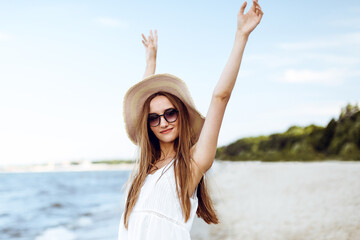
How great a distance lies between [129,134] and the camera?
2.58m

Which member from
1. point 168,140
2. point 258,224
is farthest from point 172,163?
point 258,224

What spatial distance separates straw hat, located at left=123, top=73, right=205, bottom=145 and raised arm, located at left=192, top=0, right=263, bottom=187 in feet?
1.01

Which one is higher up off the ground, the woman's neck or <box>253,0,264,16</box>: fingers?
<box>253,0,264,16</box>: fingers

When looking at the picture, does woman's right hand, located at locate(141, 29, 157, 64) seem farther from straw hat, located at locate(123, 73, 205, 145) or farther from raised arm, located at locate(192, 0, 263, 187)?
raised arm, located at locate(192, 0, 263, 187)

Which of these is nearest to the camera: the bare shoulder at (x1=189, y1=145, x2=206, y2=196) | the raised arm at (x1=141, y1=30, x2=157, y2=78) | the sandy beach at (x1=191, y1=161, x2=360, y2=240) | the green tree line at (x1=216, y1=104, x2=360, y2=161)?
the bare shoulder at (x1=189, y1=145, x2=206, y2=196)

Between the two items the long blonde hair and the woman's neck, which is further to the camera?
the woman's neck

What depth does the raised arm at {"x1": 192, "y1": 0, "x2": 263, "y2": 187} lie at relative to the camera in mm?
1910

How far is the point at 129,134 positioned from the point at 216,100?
84 centimetres

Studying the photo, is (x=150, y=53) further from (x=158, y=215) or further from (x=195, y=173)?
(x=158, y=215)

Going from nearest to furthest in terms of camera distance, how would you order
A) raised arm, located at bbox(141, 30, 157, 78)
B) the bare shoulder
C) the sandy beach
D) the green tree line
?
the bare shoulder
raised arm, located at bbox(141, 30, 157, 78)
the sandy beach
the green tree line

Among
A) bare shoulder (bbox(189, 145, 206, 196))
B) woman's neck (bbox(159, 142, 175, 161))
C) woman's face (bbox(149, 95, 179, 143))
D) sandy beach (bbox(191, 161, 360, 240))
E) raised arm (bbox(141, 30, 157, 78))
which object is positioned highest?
raised arm (bbox(141, 30, 157, 78))

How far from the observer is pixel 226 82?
6.25 ft

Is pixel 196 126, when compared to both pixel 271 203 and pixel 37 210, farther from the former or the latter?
pixel 37 210

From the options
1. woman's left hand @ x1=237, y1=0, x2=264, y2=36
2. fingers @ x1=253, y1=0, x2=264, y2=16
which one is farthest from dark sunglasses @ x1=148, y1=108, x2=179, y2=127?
fingers @ x1=253, y1=0, x2=264, y2=16
